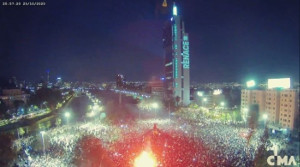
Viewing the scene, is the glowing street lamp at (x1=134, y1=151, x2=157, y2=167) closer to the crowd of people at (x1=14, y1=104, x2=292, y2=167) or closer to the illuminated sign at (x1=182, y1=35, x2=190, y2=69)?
the crowd of people at (x1=14, y1=104, x2=292, y2=167)

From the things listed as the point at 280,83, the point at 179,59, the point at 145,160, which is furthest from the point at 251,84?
the point at 145,160

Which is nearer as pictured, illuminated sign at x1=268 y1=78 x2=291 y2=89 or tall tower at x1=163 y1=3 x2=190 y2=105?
illuminated sign at x1=268 y1=78 x2=291 y2=89

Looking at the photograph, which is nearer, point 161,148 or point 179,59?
point 161,148

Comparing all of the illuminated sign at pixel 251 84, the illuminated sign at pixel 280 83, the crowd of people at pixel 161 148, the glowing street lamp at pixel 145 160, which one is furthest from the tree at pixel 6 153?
the illuminated sign at pixel 251 84

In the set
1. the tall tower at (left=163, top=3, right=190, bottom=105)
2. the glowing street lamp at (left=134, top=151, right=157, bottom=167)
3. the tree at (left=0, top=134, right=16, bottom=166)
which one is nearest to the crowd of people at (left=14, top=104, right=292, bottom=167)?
the glowing street lamp at (left=134, top=151, right=157, bottom=167)

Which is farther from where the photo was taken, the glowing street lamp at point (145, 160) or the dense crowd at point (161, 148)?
the glowing street lamp at point (145, 160)

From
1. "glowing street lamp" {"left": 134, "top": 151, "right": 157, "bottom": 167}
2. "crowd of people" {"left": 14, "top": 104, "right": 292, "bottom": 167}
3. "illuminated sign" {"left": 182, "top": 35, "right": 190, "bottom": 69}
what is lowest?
"glowing street lamp" {"left": 134, "top": 151, "right": 157, "bottom": 167}

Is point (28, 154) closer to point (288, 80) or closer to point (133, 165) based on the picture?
point (133, 165)

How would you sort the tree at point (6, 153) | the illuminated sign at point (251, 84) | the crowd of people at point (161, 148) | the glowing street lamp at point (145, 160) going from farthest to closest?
the illuminated sign at point (251, 84), the tree at point (6, 153), the glowing street lamp at point (145, 160), the crowd of people at point (161, 148)

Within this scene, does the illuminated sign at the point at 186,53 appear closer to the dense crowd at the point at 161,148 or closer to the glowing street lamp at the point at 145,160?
the dense crowd at the point at 161,148

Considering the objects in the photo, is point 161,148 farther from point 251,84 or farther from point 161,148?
point 251,84
